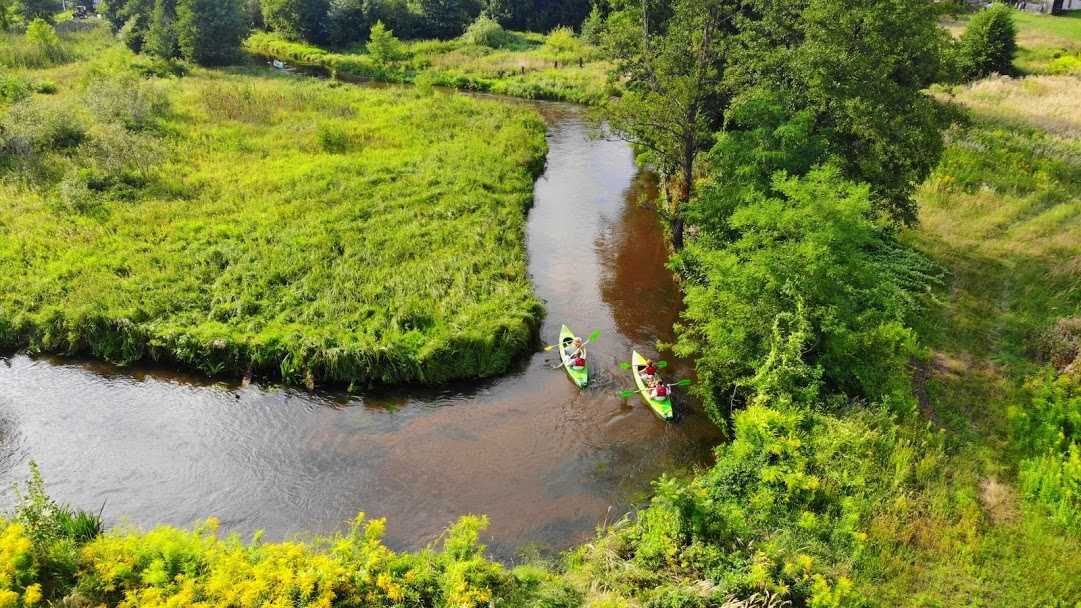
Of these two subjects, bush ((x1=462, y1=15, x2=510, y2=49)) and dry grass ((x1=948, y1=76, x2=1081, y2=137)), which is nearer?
dry grass ((x1=948, y1=76, x2=1081, y2=137))

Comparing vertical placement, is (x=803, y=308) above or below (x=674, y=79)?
below

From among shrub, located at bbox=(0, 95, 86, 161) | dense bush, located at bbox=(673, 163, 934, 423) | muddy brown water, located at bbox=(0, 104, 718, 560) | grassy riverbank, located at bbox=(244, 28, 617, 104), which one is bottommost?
muddy brown water, located at bbox=(0, 104, 718, 560)

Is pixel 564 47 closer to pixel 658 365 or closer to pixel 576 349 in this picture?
pixel 576 349

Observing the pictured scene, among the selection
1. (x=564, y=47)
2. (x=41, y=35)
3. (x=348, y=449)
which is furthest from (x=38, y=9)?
(x=348, y=449)

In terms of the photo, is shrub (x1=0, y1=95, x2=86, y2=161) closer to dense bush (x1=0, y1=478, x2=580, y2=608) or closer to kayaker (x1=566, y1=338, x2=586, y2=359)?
→ dense bush (x1=0, y1=478, x2=580, y2=608)

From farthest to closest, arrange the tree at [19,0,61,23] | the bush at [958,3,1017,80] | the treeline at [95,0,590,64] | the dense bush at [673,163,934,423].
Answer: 1. the tree at [19,0,61,23]
2. the treeline at [95,0,590,64]
3. the bush at [958,3,1017,80]
4. the dense bush at [673,163,934,423]

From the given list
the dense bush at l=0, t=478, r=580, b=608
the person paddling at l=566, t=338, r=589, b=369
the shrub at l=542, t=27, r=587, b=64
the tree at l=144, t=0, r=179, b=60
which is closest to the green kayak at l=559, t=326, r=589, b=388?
the person paddling at l=566, t=338, r=589, b=369

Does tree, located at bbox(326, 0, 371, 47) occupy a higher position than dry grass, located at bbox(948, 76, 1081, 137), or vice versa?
tree, located at bbox(326, 0, 371, 47)
